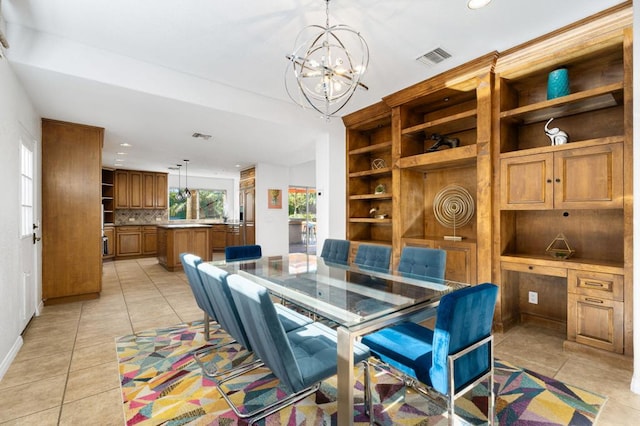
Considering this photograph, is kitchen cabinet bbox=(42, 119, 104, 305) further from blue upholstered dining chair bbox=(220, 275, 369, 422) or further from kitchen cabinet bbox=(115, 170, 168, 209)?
kitchen cabinet bbox=(115, 170, 168, 209)

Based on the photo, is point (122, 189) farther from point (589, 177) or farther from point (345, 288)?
point (589, 177)

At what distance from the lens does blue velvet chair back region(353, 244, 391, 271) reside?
299 cm

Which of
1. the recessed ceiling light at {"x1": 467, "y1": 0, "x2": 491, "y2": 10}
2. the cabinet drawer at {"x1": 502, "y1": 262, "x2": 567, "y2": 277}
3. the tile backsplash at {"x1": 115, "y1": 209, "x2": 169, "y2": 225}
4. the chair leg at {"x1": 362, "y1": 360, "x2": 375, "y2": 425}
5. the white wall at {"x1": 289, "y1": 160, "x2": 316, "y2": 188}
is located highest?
the recessed ceiling light at {"x1": 467, "y1": 0, "x2": 491, "y2": 10}

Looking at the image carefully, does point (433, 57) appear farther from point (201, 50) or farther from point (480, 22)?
point (201, 50)

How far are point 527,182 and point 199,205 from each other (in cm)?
970

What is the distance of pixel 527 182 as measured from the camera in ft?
9.54

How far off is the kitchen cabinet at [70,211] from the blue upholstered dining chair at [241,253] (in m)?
2.31

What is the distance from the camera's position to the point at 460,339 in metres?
1.46

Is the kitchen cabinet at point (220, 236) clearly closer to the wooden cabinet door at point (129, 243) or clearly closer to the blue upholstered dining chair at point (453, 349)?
the wooden cabinet door at point (129, 243)

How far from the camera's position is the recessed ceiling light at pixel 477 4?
229 cm

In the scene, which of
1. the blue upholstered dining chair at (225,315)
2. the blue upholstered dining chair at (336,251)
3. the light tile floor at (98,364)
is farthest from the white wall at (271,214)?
the blue upholstered dining chair at (225,315)

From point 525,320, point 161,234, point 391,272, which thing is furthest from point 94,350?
point 161,234

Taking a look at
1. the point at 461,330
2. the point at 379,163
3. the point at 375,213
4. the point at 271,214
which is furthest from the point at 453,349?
the point at 271,214

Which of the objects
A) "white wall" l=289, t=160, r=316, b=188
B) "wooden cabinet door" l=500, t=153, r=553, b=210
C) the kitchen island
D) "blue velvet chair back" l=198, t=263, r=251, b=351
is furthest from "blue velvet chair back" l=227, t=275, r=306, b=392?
"white wall" l=289, t=160, r=316, b=188
